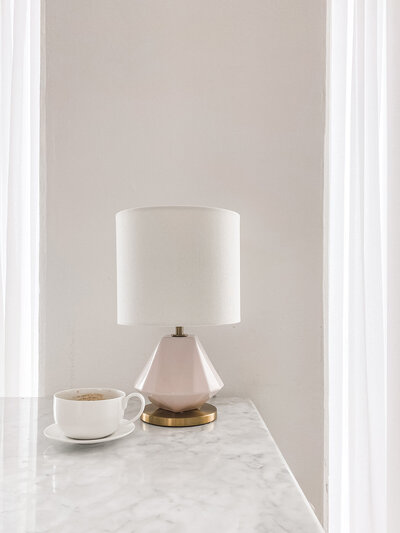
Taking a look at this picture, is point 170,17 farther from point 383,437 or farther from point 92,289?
point 383,437

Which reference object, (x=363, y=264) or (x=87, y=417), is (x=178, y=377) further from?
(x=363, y=264)

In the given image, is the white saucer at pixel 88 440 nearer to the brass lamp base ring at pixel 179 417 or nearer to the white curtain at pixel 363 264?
the brass lamp base ring at pixel 179 417

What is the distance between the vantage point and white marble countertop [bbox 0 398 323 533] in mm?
606

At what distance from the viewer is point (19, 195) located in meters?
1.38

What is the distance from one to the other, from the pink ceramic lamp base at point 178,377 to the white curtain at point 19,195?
0.47m

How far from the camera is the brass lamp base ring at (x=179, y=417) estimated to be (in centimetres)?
102

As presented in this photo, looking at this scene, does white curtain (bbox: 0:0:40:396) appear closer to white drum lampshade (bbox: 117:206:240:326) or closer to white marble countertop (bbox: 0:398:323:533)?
white marble countertop (bbox: 0:398:323:533)

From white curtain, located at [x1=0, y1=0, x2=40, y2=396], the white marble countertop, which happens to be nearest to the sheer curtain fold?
the white marble countertop

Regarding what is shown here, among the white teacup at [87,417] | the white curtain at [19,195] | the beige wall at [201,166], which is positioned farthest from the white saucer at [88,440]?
the white curtain at [19,195]

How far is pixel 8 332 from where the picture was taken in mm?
1372

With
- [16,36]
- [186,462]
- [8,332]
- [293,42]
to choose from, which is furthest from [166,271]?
[16,36]

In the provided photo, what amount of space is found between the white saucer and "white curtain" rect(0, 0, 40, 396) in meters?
0.46

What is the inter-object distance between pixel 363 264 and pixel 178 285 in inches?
18.1

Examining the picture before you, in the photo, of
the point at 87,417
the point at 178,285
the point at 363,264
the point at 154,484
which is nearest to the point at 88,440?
the point at 87,417
